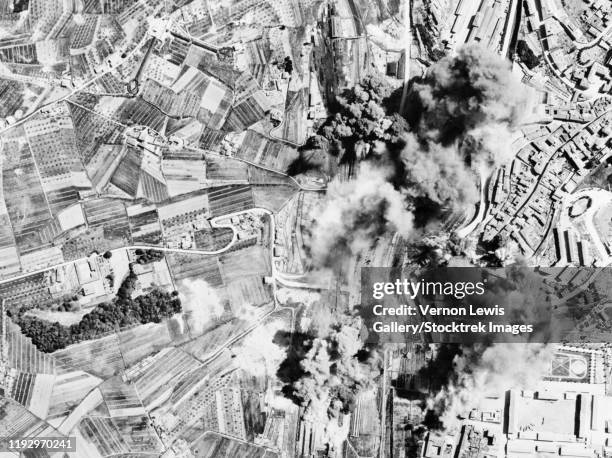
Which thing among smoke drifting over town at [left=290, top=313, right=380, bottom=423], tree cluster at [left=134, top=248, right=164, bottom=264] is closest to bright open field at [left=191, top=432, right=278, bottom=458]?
smoke drifting over town at [left=290, top=313, right=380, bottom=423]

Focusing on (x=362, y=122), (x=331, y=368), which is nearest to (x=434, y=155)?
(x=362, y=122)

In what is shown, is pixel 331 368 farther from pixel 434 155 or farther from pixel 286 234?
pixel 434 155

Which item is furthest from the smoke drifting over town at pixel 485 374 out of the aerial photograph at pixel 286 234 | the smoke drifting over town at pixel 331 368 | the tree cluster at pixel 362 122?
the tree cluster at pixel 362 122

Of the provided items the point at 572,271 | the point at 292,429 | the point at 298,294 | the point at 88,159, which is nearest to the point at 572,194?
the point at 572,271

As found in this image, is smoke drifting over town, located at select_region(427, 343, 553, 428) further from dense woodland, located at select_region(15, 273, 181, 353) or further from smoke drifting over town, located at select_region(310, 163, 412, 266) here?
dense woodland, located at select_region(15, 273, 181, 353)

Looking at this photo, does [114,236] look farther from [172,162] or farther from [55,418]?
[55,418]

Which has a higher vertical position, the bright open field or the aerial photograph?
the aerial photograph
